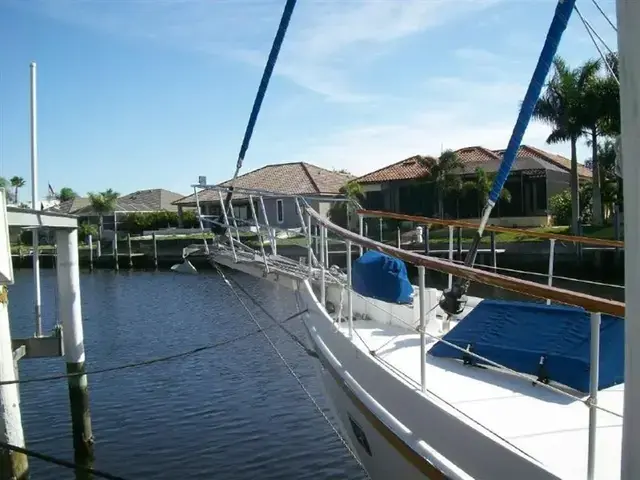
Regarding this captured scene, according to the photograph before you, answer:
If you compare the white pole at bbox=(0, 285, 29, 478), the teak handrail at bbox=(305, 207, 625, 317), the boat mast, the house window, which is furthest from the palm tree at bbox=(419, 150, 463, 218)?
the boat mast

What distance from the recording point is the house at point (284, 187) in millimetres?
44875

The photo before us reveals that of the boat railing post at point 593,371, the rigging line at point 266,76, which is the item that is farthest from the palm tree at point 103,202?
the boat railing post at point 593,371

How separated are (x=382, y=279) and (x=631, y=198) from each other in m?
3.81

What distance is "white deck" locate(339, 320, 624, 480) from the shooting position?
3.90 metres

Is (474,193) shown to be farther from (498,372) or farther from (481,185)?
(498,372)

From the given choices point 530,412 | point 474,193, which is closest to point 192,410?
point 530,412

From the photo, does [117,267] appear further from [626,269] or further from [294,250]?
[626,269]

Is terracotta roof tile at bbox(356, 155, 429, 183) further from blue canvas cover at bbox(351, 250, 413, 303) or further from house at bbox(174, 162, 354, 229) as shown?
blue canvas cover at bbox(351, 250, 413, 303)

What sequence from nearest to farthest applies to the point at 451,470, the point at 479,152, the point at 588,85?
1. the point at 451,470
2. the point at 588,85
3. the point at 479,152

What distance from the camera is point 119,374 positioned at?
535 inches

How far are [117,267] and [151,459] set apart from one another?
38481 mm

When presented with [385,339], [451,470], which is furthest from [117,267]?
[451,470]

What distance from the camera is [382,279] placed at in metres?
6.29

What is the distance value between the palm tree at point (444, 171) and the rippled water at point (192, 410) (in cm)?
2078
